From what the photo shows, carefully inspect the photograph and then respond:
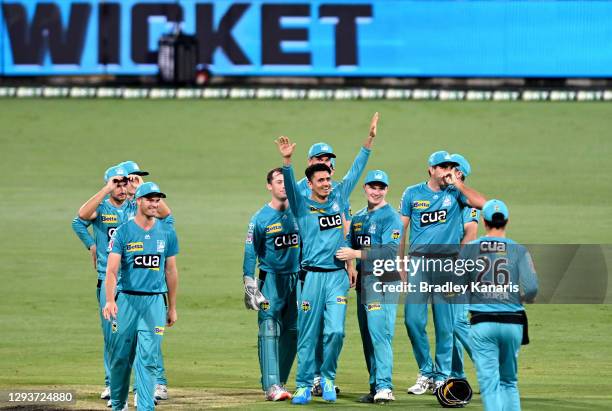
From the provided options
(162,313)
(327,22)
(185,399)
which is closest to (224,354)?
(185,399)

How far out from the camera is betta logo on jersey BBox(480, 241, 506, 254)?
11.3m

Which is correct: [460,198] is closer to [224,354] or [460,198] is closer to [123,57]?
[224,354]

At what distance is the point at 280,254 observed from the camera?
558 inches

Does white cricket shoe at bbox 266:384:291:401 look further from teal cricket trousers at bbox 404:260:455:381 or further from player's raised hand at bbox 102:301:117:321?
player's raised hand at bbox 102:301:117:321

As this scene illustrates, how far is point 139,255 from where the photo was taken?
41.9 feet

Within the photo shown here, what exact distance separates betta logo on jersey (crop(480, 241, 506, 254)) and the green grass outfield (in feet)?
7.71

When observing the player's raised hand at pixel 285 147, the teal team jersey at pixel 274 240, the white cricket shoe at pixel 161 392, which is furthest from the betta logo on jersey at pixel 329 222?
the white cricket shoe at pixel 161 392

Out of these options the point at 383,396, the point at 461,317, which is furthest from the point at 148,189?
the point at 461,317

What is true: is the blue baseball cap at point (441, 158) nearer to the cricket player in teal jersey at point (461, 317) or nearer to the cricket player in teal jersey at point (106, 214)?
the cricket player in teal jersey at point (461, 317)

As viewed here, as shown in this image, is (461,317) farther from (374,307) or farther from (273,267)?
(273,267)

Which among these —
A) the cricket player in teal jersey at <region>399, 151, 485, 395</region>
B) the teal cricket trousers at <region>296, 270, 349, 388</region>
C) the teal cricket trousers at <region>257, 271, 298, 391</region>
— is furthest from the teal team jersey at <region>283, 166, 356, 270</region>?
the cricket player in teal jersey at <region>399, 151, 485, 395</region>

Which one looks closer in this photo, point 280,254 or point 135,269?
point 135,269

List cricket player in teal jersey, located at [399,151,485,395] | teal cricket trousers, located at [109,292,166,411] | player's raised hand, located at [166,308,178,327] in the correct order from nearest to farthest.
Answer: teal cricket trousers, located at [109,292,166,411]
player's raised hand, located at [166,308,178,327]
cricket player in teal jersey, located at [399,151,485,395]

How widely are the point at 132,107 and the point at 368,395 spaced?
84.7 ft
